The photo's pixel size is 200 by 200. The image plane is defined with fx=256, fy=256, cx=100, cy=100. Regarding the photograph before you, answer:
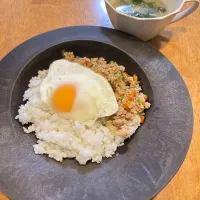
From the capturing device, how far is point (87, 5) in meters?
2.35

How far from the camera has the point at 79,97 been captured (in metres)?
1.66

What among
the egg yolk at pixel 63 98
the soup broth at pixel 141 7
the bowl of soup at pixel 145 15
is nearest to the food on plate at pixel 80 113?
the egg yolk at pixel 63 98

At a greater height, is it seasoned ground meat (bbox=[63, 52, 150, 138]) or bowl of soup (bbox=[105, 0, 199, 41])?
bowl of soup (bbox=[105, 0, 199, 41])

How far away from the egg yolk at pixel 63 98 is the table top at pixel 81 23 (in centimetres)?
68

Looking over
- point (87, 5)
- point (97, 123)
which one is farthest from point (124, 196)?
point (87, 5)

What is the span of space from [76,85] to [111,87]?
255mm

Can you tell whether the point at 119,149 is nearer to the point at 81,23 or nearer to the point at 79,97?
the point at 79,97

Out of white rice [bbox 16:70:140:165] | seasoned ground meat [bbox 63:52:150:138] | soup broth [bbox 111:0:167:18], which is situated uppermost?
soup broth [bbox 111:0:167:18]

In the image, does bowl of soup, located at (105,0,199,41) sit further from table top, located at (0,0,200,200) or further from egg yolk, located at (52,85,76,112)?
egg yolk, located at (52,85,76,112)

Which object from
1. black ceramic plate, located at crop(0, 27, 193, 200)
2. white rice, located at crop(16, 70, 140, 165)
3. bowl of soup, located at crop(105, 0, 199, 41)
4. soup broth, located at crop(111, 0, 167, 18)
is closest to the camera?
black ceramic plate, located at crop(0, 27, 193, 200)

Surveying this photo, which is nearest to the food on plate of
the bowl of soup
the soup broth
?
the bowl of soup

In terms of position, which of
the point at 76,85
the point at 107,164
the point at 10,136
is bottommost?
the point at 107,164

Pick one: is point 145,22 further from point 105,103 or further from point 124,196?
point 124,196

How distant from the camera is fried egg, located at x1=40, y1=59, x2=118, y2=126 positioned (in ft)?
5.45
